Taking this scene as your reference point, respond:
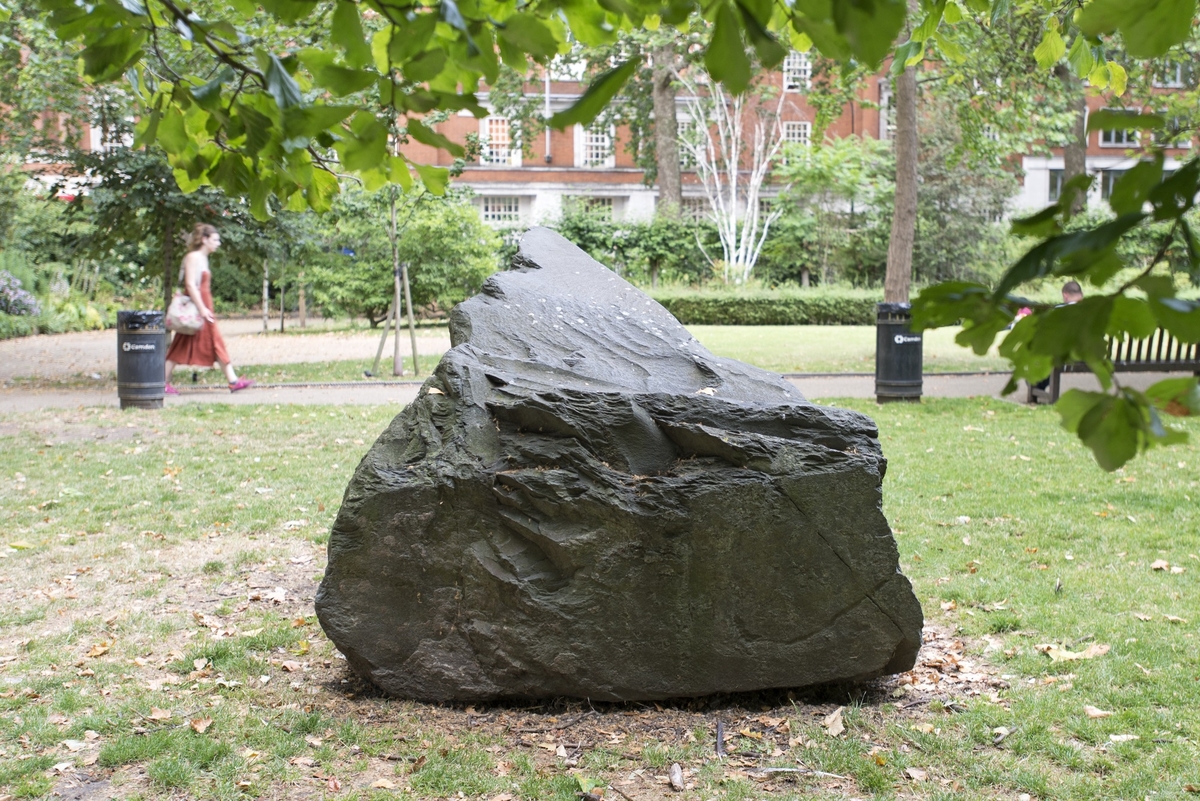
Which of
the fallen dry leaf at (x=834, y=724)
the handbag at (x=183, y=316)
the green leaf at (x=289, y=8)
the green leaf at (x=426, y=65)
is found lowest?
the fallen dry leaf at (x=834, y=724)

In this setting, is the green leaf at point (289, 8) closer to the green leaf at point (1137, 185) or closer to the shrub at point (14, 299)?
the green leaf at point (1137, 185)

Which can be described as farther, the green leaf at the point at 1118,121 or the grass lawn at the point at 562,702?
the grass lawn at the point at 562,702

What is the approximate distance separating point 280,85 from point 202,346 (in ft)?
35.9

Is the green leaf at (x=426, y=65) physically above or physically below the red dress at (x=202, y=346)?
above

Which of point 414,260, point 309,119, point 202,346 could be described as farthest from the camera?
point 414,260

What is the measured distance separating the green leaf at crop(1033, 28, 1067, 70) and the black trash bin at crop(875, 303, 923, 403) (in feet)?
23.7

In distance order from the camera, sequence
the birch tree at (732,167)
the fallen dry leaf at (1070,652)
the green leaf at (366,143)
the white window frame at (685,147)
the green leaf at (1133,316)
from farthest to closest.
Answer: the white window frame at (685,147) → the birch tree at (732,167) → the fallen dry leaf at (1070,652) → the green leaf at (366,143) → the green leaf at (1133,316)

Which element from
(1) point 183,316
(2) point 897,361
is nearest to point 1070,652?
(2) point 897,361

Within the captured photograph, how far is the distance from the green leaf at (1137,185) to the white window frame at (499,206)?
4408 cm

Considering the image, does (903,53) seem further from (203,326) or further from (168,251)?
(168,251)

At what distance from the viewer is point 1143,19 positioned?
1610 mm

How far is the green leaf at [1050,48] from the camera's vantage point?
3.94m

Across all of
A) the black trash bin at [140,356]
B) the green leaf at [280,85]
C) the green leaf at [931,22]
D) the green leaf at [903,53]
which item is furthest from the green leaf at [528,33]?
the black trash bin at [140,356]

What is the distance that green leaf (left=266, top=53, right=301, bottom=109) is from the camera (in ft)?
7.21
